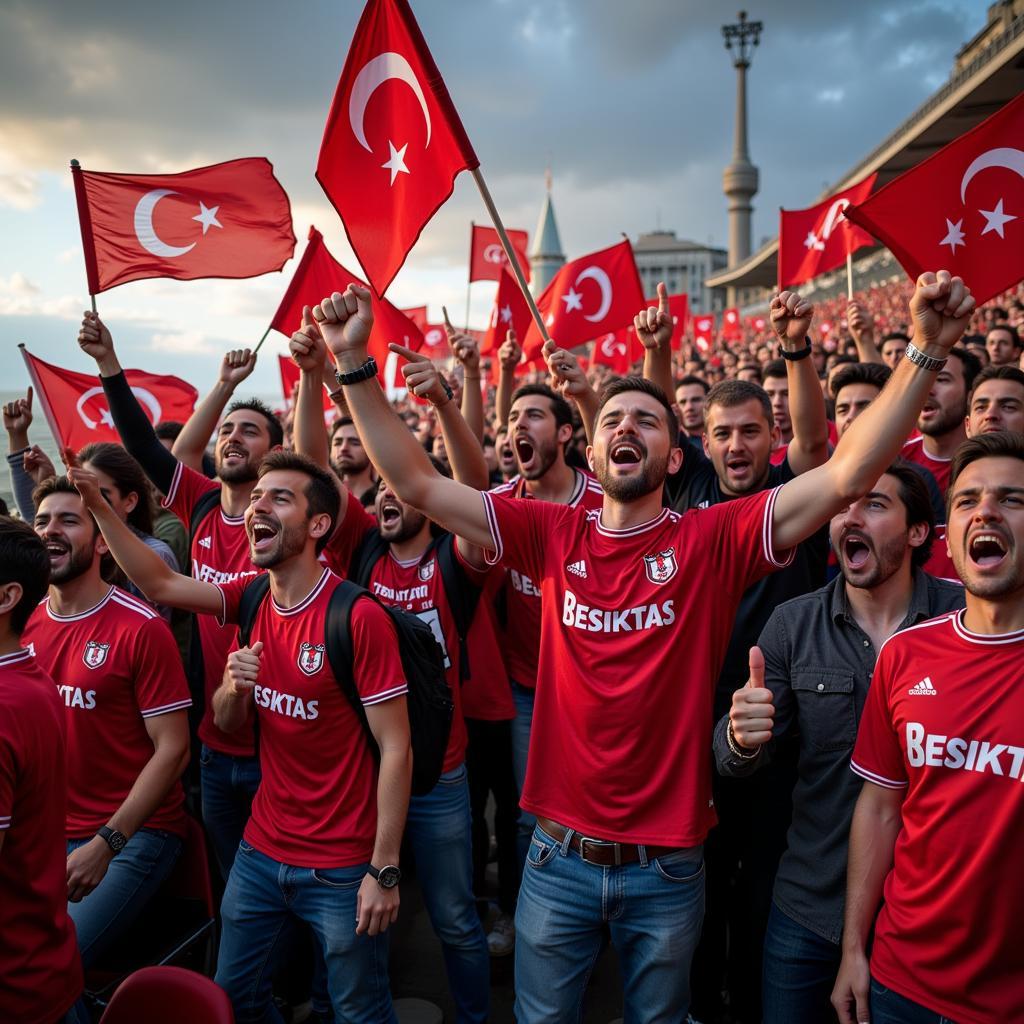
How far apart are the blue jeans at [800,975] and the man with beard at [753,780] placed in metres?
0.35

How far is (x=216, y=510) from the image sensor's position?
14.0 ft

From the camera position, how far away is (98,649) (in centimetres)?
314

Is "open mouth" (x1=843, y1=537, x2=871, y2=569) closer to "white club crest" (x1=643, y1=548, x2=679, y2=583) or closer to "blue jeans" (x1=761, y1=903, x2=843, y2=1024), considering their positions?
"white club crest" (x1=643, y1=548, x2=679, y2=583)

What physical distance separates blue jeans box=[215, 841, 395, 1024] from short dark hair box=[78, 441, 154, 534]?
2142 mm

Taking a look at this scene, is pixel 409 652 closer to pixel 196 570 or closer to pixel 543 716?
pixel 543 716

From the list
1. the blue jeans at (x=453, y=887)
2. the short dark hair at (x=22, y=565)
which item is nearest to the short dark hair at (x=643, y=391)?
the blue jeans at (x=453, y=887)

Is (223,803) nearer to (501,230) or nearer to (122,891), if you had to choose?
(122,891)

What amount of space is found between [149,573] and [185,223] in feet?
9.32

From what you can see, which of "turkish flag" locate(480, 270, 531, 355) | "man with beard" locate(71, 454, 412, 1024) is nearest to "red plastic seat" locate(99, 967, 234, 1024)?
"man with beard" locate(71, 454, 412, 1024)

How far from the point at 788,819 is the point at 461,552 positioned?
1.62 metres

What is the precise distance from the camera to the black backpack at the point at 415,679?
279 centimetres

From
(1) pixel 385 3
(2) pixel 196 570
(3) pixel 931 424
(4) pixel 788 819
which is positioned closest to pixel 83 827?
(2) pixel 196 570

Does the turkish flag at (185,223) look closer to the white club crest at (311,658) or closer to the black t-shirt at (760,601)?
the white club crest at (311,658)

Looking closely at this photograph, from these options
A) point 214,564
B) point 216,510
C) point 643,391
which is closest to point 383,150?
point 643,391
